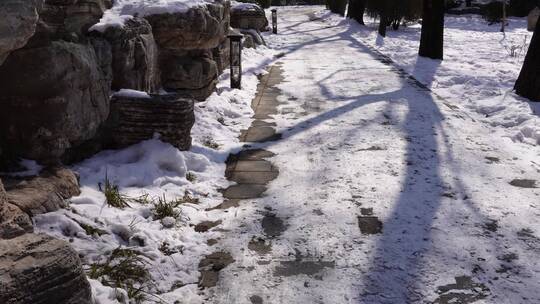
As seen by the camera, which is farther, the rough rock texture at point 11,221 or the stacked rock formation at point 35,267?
the rough rock texture at point 11,221

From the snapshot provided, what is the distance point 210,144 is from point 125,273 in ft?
8.17

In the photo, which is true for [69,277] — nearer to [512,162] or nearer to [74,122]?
[74,122]

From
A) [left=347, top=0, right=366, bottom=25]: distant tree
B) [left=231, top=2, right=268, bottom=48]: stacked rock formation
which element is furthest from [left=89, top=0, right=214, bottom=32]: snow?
[left=347, top=0, right=366, bottom=25]: distant tree

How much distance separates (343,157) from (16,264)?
3.31 m

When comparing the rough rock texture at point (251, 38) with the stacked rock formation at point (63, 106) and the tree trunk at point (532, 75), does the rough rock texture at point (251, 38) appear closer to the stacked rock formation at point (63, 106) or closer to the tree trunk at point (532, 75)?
the stacked rock formation at point (63, 106)

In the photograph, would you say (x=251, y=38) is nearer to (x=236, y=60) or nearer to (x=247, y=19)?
(x=247, y=19)

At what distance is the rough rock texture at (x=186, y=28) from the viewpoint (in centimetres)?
551

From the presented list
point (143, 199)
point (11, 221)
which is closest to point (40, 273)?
point (11, 221)

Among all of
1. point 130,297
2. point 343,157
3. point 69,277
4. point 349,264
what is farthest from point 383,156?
point 69,277

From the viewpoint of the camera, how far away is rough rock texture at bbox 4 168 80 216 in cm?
291

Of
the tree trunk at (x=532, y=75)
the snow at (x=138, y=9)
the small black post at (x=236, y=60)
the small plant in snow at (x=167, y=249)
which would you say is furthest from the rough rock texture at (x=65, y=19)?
the tree trunk at (x=532, y=75)

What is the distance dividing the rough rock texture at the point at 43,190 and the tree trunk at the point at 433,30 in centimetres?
885

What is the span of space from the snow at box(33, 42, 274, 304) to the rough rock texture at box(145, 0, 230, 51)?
95 centimetres

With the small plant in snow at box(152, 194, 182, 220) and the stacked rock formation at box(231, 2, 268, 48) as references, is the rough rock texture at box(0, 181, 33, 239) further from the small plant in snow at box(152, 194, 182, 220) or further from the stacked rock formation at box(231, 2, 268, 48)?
the stacked rock formation at box(231, 2, 268, 48)
